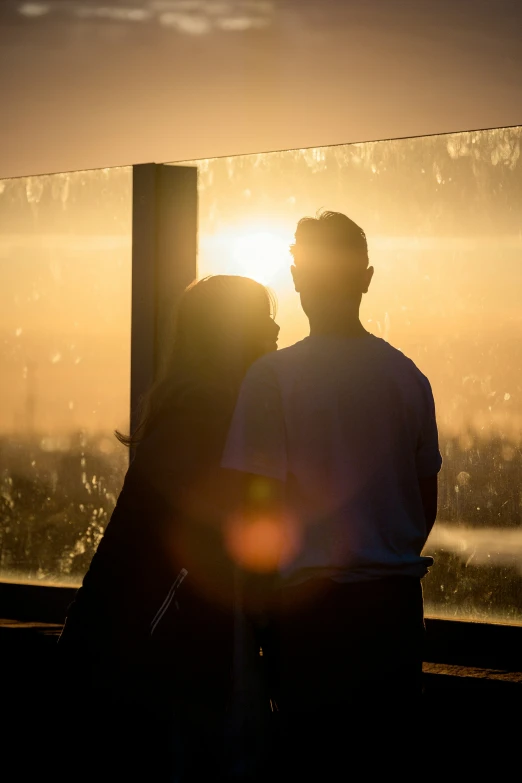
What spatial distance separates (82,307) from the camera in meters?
4.92

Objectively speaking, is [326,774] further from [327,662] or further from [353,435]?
[353,435]

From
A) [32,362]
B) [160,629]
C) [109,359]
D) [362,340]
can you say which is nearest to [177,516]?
[160,629]

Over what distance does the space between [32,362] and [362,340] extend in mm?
3546

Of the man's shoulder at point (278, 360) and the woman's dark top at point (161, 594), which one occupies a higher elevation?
the man's shoulder at point (278, 360)

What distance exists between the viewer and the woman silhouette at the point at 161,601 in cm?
202

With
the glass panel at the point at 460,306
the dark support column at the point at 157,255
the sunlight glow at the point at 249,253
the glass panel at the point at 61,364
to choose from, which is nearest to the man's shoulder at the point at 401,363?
the glass panel at the point at 460,306

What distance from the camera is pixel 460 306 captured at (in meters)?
4.12

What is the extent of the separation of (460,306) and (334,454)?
2.52 m

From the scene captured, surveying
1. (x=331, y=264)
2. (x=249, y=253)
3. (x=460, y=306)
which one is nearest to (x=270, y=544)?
(x=331, y=264)

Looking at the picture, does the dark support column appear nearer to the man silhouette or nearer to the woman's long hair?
the woman's long hair

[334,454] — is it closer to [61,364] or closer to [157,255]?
[157,255]

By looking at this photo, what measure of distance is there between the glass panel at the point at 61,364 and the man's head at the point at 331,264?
2954 mm

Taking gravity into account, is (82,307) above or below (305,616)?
above

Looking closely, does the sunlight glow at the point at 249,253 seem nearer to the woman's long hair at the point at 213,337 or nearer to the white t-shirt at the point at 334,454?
the woman's long hair at the point at 213,337
